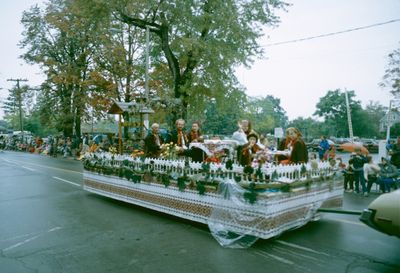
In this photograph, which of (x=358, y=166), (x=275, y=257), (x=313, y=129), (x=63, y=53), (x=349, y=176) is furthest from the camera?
(x=313, y=129)

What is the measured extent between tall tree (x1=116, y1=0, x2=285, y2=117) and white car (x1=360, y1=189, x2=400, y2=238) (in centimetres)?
1247

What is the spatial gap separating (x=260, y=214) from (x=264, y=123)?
87.3 meters

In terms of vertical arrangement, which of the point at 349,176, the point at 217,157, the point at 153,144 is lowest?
the point at 349,176

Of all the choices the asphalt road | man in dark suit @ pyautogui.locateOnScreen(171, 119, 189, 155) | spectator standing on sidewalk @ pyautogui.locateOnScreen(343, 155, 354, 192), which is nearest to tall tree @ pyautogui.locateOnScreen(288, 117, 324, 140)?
spectator standing on sidewalk @ pyautogui.locateOnScreen(343, 155, 354, 192)

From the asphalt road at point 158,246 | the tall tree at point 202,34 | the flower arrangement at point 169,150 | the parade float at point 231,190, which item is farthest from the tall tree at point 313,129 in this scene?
the asphalt road at point 158,246

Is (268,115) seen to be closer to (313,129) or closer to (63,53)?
(313,129)

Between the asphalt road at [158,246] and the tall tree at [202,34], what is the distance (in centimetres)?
962

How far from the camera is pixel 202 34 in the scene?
18844mm

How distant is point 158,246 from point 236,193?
5.41 feet

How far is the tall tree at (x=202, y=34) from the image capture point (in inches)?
695

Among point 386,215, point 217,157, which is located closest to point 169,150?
point 217,157

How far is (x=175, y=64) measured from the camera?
61.9ft

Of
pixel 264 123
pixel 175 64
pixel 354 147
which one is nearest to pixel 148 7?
pixel 175 64

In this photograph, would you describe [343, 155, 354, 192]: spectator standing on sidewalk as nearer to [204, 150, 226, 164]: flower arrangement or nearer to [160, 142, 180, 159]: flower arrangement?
[204, 150, 226, 164]: flower arrangement
